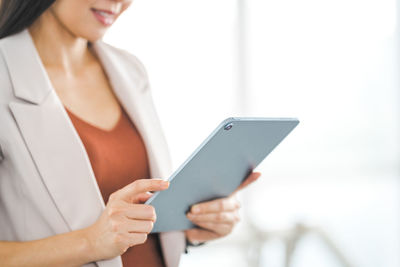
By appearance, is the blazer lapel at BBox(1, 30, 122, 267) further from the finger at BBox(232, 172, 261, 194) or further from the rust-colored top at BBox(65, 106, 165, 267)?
the finger at BBox(232, 172, 261, 194)

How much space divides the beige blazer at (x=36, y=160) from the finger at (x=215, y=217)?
0.72 feet

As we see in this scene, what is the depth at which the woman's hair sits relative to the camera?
1.06m

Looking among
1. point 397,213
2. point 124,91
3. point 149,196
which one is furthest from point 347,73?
point 149,196

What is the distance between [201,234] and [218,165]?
311 mm

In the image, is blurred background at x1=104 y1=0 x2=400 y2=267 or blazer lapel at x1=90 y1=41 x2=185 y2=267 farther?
blurred background at x1=104 y1=0 x2=400 y2=267

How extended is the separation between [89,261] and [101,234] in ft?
0.27

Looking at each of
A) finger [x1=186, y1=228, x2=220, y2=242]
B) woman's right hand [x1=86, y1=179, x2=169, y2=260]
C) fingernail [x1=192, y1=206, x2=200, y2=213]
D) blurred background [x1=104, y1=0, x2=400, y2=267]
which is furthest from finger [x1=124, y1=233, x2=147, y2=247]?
blurred background [x1=104, y1=0, x2=400, y2=267]

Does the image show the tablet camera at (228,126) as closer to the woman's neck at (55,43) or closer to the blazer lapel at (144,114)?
the blazer lapel at (144,114)

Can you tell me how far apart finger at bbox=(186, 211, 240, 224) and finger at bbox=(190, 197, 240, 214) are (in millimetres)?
11

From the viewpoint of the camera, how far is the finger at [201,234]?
126cm

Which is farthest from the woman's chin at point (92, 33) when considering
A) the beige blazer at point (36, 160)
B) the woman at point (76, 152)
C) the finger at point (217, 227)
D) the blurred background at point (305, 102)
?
the blurred background at point (305, 102)

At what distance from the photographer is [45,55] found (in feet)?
3.84

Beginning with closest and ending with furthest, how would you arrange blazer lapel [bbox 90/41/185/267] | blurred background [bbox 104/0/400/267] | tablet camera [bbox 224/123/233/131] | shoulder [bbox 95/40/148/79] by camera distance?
tablet camera [bbox 224/123/233/131] → blazer lapel [bbox 90/41/185/267] → shoulder [bbox 95/40/148/79] → blurred background [bbox 104/0/400/267]

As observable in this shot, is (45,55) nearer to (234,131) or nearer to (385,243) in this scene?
(234,131)
